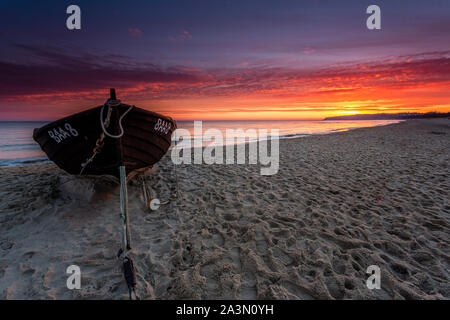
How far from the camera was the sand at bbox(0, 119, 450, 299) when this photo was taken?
2.32m

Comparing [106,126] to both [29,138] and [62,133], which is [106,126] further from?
[29,138]

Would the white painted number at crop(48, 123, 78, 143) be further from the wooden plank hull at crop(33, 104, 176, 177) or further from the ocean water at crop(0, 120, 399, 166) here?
the ocean water at crop(0, 120, 399, 166)

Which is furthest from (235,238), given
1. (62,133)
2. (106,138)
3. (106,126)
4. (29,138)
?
(29,138)

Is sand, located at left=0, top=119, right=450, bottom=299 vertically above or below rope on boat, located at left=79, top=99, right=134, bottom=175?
below

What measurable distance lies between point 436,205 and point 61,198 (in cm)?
791

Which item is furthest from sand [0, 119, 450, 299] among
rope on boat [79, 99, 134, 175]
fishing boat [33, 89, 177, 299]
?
rope on boat [79, 99, 134, 175]

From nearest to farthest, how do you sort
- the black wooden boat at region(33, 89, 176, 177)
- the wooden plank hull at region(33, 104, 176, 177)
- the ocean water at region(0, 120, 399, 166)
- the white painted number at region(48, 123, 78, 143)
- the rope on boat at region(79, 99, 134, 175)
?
the rope on boat at region(79, 99, 134, 175)
the black wooden boat at region(33, 89, 176, 177)
the wooden plank hull at region(33, 104, 176, 177)
the white painted number at region(48, 123, 78, 143)
the ocean water at region(0, 120, 399, 166)

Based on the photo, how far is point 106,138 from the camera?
364cm

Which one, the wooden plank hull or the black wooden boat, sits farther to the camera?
the wooden plank hull

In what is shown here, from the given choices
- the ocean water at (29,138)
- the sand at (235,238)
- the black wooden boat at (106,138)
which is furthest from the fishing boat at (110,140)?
the ocean water at (29,138)

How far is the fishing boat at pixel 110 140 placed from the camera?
3096 mm

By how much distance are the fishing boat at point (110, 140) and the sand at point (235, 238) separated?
21.4 inches

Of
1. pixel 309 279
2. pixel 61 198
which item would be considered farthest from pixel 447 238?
pixel 61 198
